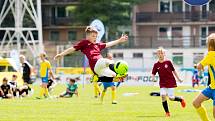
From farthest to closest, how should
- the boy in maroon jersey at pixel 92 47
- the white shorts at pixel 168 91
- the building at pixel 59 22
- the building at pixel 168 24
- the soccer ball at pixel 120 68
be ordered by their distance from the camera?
1. the building at pixel 59 22
2. the building at pixel 168 24
3. the white shorts at pixel 168 91
4. the boy in maroon jersey at pixel 92 47
5. the soccer ball at pixel 120 68

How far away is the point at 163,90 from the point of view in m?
18.4

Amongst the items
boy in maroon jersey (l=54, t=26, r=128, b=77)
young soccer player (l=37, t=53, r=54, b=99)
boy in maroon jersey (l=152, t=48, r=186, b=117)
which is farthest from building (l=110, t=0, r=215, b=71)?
boy in maroon jersey (l=54, t=26, r=128, b=77)

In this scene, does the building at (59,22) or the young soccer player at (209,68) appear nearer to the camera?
the young soccer player at (209,68)

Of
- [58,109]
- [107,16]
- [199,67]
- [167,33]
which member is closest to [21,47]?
[107,16]

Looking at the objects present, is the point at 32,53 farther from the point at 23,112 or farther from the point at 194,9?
the point at 23,112

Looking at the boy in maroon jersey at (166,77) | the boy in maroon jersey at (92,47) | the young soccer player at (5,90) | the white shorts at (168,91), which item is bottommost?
the young soccer player at (5,90)

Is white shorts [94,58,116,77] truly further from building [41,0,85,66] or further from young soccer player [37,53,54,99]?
building [41,0,85,66]

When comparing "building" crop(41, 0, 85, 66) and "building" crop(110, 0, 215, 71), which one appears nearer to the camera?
"building" crop(110, 0, 215, 71)

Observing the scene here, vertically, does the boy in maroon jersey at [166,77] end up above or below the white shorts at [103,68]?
below

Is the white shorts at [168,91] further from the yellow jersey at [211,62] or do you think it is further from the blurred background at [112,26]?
the blurred background at [112,26]

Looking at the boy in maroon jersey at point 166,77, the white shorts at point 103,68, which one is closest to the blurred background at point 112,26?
the boy in maroon jersey at point 166,77

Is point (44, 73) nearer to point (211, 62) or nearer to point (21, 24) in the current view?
point (211, 62)

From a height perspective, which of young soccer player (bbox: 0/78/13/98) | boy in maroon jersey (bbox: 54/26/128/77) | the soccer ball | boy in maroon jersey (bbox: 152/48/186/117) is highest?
boy in maroon jersey (bbox: 54/26/128/77)

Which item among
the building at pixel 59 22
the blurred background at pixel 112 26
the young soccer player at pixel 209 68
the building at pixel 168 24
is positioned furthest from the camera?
the building at pixel 59 22
